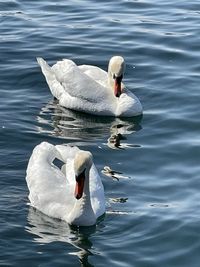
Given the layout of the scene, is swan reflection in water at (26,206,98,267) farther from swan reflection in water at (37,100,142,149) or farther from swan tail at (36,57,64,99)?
swan tail at (36,57,64,99)

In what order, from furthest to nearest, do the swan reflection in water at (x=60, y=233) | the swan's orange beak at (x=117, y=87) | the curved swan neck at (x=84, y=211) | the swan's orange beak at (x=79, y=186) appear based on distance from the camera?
the swan's orange beak at (x=117, y=87) < the curved swan neck at (x=84, y=211) < the swan's orange beak at (x=79, y=186) < the swan reflection in water at (x=60, y=233)

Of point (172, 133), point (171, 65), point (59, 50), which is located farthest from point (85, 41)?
point (172, 133)

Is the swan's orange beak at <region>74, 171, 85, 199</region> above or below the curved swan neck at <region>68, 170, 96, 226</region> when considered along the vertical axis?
above

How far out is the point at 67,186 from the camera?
16203 mm

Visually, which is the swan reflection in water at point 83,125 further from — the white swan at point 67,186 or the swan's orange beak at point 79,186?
the swan's orange beak at point 79,186

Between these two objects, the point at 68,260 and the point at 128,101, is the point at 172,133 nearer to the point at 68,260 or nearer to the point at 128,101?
the point at 128,101

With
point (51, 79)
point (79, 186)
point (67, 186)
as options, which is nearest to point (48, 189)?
point (67, 186)

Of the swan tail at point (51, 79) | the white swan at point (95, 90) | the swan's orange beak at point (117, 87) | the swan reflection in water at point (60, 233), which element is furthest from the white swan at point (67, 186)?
the swan tail at point (51, 79)

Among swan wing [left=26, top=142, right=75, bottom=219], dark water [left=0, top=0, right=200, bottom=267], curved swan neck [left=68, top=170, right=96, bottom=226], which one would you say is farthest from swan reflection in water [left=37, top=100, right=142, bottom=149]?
curved swan neck [left=68, top=170, right=96, bottom=226]

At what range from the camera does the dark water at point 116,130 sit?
48.4 feet

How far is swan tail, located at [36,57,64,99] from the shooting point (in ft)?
70.6

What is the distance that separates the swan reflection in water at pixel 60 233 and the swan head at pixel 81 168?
0.55m

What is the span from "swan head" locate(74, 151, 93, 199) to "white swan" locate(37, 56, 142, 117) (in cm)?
515

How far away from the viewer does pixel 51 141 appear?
18938 millimetres
